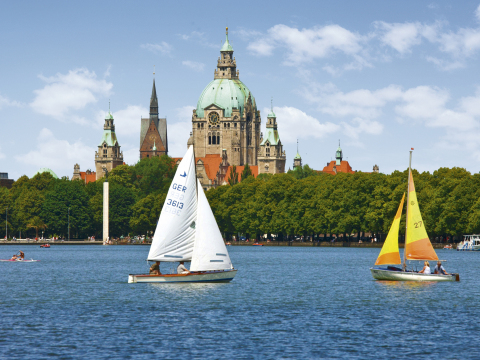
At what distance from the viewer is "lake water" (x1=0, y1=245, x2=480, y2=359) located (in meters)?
41.6

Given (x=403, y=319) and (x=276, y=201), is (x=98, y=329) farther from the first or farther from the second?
(x=276, y=201)

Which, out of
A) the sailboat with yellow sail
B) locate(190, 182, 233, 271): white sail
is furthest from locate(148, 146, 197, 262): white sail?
the sailboat with yellow sail

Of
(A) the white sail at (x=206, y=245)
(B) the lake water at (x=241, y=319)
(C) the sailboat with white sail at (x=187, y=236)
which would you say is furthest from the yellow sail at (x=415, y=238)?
(A) the white sail at (x=206, y=245)

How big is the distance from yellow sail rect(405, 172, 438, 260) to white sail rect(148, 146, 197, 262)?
17.5m

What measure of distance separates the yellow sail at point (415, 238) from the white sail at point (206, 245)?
1535cm

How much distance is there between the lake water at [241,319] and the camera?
41.6 m

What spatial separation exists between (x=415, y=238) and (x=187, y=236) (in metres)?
18.5

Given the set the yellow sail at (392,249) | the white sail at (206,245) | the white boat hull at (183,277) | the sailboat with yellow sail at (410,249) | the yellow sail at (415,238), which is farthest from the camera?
the yellow sail at (415,238)

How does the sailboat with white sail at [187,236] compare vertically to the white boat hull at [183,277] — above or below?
above

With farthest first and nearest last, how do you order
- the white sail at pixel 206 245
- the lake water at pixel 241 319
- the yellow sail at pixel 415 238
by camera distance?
the yellow sail at pixel 415 238, the white sail at pixel 206 245, the lake water at pixel 241 319

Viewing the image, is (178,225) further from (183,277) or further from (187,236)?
(183,277)

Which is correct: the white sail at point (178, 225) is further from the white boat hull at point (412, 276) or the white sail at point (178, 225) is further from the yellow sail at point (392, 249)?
the white boat hull at point (412, 276)

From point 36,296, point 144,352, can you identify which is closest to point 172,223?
point 36,296

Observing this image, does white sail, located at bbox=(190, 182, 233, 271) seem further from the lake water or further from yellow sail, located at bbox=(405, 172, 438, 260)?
yellow sail, located at bbox=(405, 172, 438, 260)
